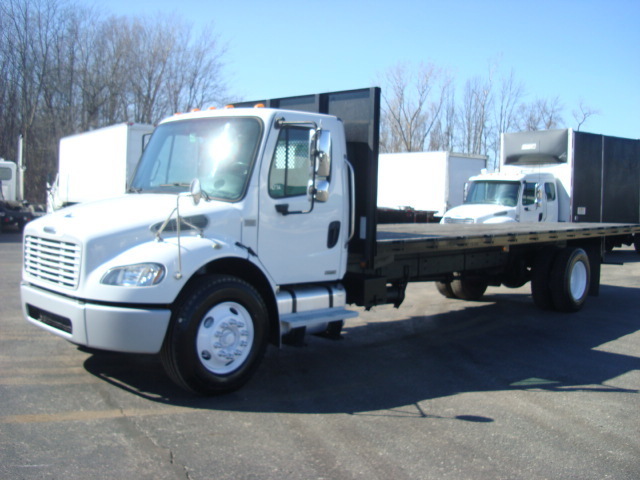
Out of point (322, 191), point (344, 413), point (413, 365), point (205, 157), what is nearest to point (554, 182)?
point (413, 365)

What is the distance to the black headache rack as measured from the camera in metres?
6.52

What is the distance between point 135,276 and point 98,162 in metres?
17.2

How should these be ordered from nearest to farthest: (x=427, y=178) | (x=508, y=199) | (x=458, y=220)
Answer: (x=458, y=220) < (x=508, y=199) < (x=427, y=178)

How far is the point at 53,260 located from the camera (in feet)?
17.7

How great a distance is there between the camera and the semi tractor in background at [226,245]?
4996 mm

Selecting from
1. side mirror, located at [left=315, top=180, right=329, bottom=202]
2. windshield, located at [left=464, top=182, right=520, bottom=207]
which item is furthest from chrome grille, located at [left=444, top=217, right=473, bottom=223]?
side mirror, located at [left=315, top=180, right=329, bottom=202]

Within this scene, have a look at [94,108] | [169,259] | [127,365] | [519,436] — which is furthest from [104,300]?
[94,108]

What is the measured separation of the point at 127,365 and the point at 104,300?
1.59 meters

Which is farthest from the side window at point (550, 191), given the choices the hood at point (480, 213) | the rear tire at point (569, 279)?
the rear tire at point (569, 279)

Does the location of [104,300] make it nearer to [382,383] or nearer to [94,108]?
[382,383]

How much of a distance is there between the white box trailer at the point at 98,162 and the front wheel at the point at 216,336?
11455mm

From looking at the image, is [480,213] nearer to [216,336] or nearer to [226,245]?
[226,245]

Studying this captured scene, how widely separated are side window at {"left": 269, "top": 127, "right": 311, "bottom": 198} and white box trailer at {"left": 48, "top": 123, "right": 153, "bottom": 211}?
1077 centimetres

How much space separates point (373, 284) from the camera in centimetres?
684
